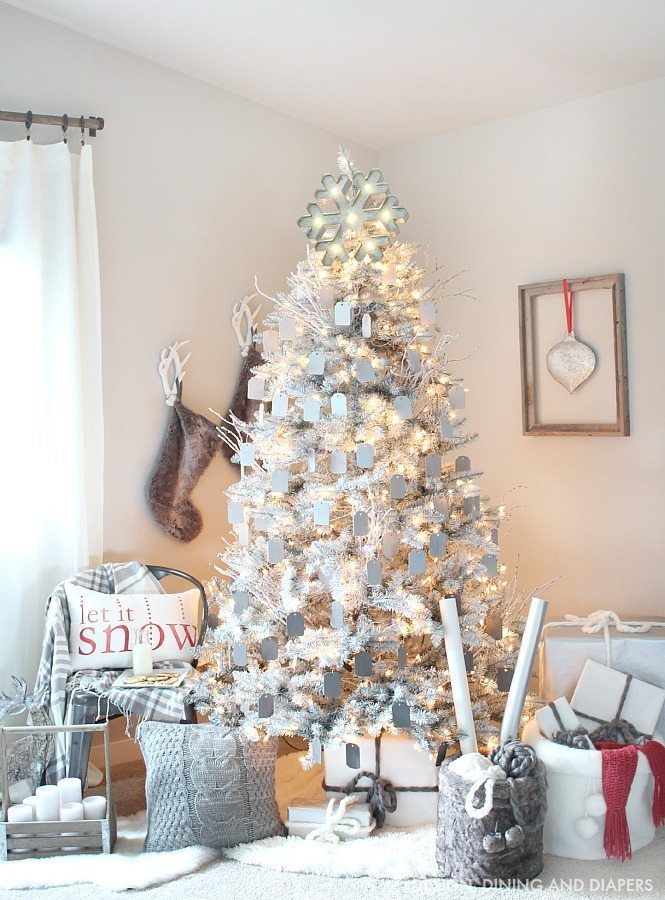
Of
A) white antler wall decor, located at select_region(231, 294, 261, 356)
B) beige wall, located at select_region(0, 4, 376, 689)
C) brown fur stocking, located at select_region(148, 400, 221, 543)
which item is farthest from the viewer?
white antler wall decor, located at select_region(231, 294, 261, 356)

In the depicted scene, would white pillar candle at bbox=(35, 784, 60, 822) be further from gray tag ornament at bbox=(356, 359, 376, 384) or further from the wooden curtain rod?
the wooden curtain rod

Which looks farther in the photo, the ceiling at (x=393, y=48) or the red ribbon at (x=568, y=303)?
the red ribbon at (x=568, y=303)

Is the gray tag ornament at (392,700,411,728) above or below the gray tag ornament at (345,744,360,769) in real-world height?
above

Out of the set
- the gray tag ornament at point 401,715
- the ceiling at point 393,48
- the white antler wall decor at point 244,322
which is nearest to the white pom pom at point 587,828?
the gray tag ornament at point 401,715

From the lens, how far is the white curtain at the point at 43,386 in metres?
3.06

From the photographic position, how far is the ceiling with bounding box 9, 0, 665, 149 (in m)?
3.12

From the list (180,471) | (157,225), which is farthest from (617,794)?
(157,225)

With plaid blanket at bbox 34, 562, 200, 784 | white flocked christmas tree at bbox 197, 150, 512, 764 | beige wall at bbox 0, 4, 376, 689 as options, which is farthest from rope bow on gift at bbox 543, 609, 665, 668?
beige wall at bbox 0, 4, 376, 689

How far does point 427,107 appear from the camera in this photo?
4.05 meters

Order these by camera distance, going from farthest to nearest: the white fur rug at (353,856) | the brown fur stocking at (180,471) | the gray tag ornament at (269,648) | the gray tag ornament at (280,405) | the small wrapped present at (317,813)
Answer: the brown fur stocking at (180,471), the gray tag ornament at (280,405), the gray tag ornament at (269,648), the small wrapped present at (317,813), the white fur rug at (353,856)

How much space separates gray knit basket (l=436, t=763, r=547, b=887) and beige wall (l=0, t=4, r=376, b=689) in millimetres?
1500

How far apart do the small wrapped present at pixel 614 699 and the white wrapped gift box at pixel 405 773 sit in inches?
20.6

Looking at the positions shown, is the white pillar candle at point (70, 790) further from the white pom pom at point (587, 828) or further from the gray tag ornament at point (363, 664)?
the white pom pom at point (587, 828)

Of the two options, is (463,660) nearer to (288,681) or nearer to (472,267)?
(288,681)
